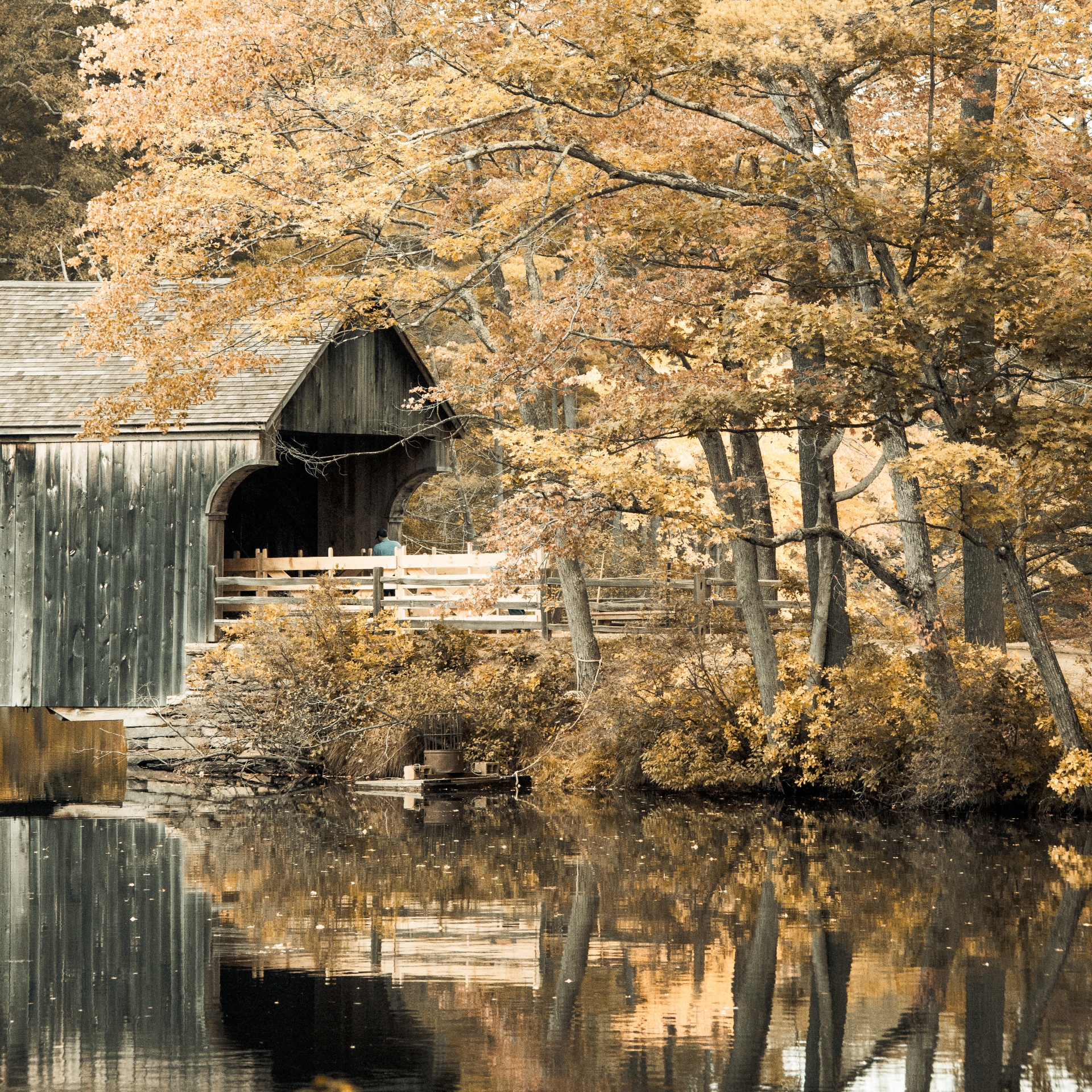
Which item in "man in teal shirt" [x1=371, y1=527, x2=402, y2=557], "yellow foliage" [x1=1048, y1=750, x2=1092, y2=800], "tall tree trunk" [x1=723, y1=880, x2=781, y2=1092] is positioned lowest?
"tall tree trunk" [x1=723, y1=880, x2=781, y2=1092]

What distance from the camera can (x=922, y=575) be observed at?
16812 mm

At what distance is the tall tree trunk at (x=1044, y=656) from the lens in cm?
1543

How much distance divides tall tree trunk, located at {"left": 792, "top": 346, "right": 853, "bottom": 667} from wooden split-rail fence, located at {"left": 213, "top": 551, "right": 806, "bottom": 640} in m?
1.25

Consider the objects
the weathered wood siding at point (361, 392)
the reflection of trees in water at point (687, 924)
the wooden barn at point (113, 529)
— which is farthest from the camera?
the weathered wood siding at point (361, 392)

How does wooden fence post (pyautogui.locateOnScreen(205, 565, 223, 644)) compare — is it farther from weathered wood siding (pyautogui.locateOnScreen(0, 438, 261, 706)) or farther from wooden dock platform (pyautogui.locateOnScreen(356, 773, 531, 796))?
wooden dock platform (pyautogui.locateOnScreen(356, 773, 531, 796))

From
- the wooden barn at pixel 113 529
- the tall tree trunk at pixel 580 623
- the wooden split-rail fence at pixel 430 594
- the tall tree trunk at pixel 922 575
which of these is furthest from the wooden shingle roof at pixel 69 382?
the tall tree trunk at pixel 922 575

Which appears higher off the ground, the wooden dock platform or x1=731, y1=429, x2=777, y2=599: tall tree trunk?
x1=731, y1=429, x2=777, y2=599: tall tree trunk

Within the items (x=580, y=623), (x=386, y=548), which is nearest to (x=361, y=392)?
(x=386, y=548)

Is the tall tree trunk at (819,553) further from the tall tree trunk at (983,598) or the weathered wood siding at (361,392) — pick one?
the weathered wood siding at (361,392)

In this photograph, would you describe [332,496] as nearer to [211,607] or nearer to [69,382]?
[211,607]

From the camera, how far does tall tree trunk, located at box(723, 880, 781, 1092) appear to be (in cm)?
653

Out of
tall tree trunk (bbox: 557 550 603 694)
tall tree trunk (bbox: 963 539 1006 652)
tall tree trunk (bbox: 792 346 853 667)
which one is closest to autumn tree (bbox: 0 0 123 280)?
tall tree trunk (bbox: 557 550 603 694)

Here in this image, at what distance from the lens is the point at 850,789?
57.9ft

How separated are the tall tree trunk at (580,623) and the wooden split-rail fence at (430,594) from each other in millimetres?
252
